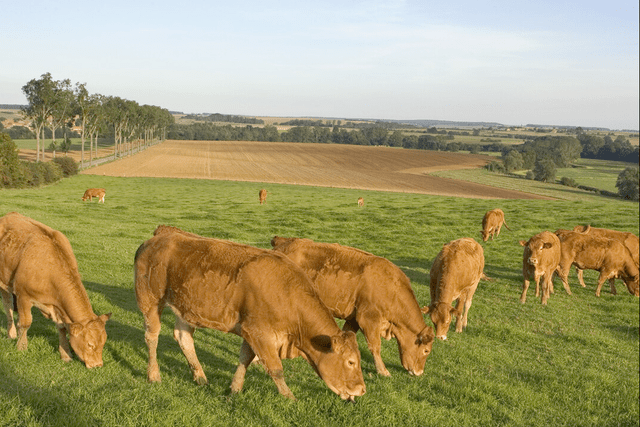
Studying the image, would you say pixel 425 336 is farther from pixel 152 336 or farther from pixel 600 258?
pixel 600 258

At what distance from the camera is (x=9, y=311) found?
8867 mm

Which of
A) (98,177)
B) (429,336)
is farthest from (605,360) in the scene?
(98,177)

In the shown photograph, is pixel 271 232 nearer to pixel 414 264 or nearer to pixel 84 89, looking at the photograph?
pixel 414 264

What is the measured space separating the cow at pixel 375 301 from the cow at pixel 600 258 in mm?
10321

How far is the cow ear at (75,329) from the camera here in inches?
301

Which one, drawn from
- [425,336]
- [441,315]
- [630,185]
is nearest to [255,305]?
[425,336]

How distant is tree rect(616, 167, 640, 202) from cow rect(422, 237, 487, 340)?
6259cm

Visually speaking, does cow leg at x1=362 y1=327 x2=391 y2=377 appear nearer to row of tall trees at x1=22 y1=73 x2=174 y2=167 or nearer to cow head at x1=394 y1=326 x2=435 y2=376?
cow head at x1=394 y1=326 x2=435 y2=376

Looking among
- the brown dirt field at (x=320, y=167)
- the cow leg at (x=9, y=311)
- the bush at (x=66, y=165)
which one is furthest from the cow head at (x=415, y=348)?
the bush at (x=66, y=165)

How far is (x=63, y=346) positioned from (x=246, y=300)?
353 cm

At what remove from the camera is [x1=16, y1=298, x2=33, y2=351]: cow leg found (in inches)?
316

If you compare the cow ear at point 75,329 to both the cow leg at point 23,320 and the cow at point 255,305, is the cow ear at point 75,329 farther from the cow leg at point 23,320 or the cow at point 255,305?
the cow at point 255,305

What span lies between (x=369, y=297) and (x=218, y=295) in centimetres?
277


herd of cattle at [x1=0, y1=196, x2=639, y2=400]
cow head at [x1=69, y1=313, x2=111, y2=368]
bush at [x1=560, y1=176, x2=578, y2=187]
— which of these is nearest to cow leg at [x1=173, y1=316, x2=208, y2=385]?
herd of cattle at [x1=0, y1=196, x2=639, y2=400]
